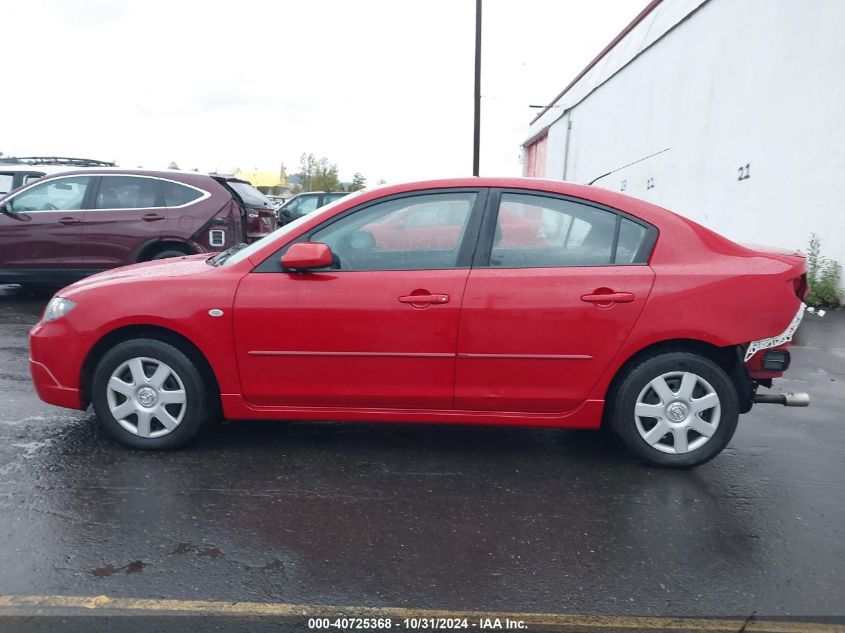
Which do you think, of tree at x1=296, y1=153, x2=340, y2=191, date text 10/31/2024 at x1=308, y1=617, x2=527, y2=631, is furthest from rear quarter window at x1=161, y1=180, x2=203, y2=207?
tree at x1=296, y1=153, x2=340, y2=191

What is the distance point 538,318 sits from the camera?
3902mm

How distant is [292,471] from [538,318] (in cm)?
161

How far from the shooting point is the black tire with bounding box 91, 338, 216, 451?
410 cm

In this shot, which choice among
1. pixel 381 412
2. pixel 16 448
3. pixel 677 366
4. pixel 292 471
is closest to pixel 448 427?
pixel 381 412

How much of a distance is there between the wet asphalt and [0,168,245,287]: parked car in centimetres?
474

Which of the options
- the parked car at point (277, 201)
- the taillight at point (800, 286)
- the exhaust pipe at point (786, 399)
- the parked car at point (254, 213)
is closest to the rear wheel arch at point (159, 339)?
the exhaust pipe at point (786, 399)

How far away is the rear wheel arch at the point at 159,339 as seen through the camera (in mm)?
4160

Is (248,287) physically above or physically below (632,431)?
above

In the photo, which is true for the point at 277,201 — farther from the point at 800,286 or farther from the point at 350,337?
the point at 800,286

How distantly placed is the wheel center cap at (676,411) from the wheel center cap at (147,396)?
290 cm

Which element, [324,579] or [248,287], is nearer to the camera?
[324,579]

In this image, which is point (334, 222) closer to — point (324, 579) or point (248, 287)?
point (248, 287)

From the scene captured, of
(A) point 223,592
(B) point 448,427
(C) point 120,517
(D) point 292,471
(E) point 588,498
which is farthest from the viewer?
(B) point 448,427

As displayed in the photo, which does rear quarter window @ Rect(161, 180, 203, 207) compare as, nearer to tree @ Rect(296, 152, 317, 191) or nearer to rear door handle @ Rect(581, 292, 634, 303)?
rear door handle @ Rect(581, 292, 634, 303)
